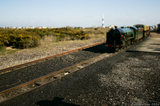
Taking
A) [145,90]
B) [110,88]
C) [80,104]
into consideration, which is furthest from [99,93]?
[145,90]

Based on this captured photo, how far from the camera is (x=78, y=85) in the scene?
5586mm

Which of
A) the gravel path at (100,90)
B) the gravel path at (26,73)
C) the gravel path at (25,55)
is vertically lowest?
the gravel path at (100,90)

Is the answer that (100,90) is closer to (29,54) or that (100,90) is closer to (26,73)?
(26,73)

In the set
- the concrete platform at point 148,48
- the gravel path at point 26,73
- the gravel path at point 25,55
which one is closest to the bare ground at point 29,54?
the gravel path at point 25,55

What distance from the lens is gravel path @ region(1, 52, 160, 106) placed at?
440 cm

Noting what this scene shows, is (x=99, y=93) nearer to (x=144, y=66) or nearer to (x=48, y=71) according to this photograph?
(x=48, y=71)

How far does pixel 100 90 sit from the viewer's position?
16.8 ft

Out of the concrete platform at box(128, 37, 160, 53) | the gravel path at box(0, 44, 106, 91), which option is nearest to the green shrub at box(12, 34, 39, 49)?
the gravel path at box(0, 44, 106, 91)

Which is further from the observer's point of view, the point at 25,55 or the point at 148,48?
the point at 148,48

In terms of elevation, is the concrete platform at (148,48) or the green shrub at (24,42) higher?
the green shrub at (24,42)

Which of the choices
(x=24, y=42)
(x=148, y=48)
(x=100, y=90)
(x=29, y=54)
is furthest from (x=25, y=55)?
(x=148, y=48)

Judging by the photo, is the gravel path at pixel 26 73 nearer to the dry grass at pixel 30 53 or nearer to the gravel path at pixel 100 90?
the gravel path at pixel 100 90

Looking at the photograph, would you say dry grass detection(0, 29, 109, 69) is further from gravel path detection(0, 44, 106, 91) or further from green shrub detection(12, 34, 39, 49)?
gravel path detection(0, 44, 106, 91)

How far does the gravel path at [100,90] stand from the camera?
4.40 meters
